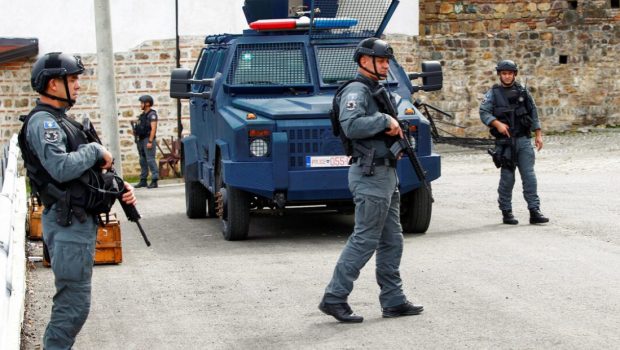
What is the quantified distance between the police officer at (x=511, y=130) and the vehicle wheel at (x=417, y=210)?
4.22ft

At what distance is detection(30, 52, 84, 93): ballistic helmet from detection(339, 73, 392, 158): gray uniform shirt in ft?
6.92

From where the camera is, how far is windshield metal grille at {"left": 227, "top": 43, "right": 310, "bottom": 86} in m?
13.2

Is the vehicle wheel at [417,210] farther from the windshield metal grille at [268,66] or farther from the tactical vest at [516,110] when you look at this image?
the windshield metal grille at [268,66]

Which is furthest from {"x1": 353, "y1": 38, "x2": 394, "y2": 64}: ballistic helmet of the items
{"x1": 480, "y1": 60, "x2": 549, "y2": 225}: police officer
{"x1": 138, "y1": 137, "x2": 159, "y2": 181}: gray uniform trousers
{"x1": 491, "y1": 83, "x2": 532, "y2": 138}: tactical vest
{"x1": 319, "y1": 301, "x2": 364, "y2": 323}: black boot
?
{"x1": 138, "y1": 137, "x2": 159, "y2": 181}: gray uniform trousers

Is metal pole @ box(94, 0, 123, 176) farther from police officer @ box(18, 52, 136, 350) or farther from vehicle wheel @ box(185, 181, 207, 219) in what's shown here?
police officer @ box(18, 52, 136, 350)

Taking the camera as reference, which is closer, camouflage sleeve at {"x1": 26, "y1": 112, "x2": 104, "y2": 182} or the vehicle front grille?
camouflage sleeve at {"x1": 26, "y1": 112, "x2": 104, "y2": 182}

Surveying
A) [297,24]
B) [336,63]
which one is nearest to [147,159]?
[297,24]

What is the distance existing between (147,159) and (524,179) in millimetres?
10684

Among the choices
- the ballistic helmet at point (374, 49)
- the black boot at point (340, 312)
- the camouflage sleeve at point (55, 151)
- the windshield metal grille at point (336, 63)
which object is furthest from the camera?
the windshield metal grille at point (336, 63)

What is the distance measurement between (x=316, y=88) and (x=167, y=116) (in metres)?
14.3

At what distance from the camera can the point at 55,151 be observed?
6523 mm

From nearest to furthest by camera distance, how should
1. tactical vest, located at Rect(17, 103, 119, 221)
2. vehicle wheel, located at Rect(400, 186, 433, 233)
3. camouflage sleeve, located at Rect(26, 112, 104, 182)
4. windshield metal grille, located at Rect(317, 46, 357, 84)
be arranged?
camouflage sleeve, located at Rect(26, 112, 104, 182) → tactical vest, located at Rect(17, 103, 119, 221) → vehicle wheel, located at Rect(400, 186, 433, 233) → windshield metal grille, located at Rect(317, 46, 357, 84)

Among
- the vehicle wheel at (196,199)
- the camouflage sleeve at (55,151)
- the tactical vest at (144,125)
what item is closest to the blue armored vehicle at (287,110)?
the vehicle wheel at (196,199)

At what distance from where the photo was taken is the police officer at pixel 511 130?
1347cm
